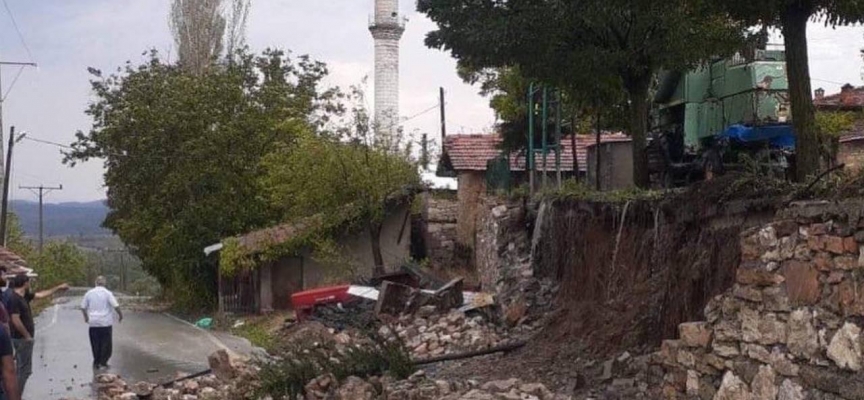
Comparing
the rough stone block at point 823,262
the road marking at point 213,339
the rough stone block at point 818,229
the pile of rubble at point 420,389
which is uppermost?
the rough stone block at point 818,229

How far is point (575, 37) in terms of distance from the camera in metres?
16.3

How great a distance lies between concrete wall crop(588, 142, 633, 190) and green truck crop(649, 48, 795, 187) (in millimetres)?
1321

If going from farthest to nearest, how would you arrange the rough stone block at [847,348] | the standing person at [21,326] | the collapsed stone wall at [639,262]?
the standing person at [21,326] → the collapsed stone wall at [639,262] → the rough stone block at [847,348]

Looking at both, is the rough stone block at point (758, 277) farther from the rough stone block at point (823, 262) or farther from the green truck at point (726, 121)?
the green truck at point (726, 121)

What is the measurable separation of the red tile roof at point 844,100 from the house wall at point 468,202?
926cm

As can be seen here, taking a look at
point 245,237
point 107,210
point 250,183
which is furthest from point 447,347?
point 107,210

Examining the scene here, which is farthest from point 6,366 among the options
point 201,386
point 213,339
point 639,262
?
point 213,339

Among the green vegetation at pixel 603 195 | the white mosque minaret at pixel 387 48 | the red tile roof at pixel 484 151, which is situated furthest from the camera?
the white mosque minaret at pixel 387 48

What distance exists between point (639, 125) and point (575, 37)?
7.29 feet

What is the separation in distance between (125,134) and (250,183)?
5.01 metres

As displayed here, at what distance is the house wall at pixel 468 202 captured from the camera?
30516 millimetres

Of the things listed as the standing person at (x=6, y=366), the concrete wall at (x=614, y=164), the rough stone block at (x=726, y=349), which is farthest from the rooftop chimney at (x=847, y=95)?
the standing person at (x=6, y=366)

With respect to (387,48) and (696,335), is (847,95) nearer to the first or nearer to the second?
(696,335)

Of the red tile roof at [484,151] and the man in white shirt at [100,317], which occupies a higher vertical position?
the red tile roof at [484,151]
